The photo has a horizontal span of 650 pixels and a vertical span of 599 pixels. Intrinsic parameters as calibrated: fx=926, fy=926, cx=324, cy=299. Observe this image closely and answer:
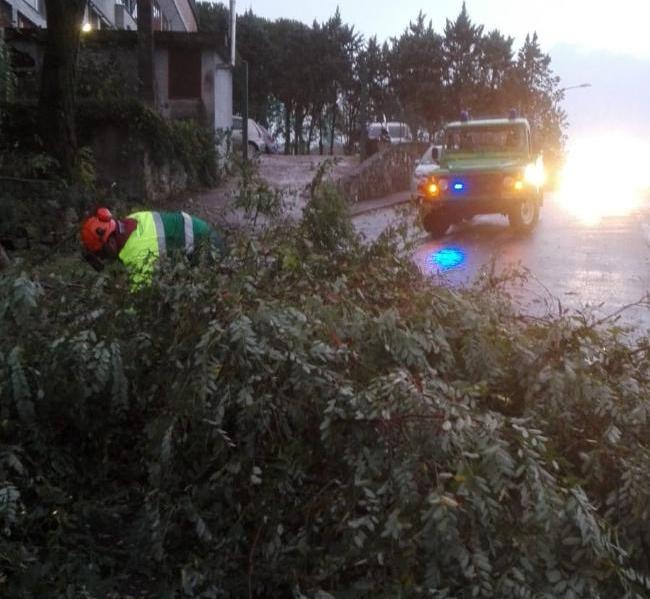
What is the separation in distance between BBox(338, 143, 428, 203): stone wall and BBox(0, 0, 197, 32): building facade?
668 cm

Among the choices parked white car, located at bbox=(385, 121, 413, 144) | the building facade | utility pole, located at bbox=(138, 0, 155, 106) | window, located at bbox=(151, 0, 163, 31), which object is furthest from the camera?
window, located at bbox=(151, 0, 163, 31)

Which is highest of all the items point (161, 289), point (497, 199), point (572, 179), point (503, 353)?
point (161, 289)

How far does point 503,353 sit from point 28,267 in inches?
84.6

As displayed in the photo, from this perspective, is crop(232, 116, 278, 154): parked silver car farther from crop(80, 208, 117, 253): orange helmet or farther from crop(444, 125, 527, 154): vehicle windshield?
crop(80, 208, 117, 253): orange helmet

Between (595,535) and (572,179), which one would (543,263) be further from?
(572,179)

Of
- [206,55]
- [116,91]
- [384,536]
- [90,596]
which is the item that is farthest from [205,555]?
[206,55]

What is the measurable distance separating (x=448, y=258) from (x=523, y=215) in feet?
12.2

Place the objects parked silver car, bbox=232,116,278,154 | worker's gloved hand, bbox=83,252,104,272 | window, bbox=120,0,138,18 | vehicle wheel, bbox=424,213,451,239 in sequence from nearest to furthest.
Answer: worker's gloved hand, bbox=83,252,104,272
vehicle wheel, bbox=424,213,451,239
parked silver car, bbox=232,116,278,154
window, bbox=120,0,138,18

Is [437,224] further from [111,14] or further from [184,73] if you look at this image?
[111,14]

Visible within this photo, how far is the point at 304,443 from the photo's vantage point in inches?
134

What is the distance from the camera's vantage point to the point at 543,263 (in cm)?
1284

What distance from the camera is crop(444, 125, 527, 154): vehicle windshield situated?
1714 cm

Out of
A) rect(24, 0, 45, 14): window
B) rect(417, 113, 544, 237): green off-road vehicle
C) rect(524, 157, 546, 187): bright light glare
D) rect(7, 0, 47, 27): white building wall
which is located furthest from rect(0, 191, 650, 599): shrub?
rect(24, 0, 45, 14): window

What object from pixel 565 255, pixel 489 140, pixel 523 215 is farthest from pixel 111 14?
pixel 565 255
